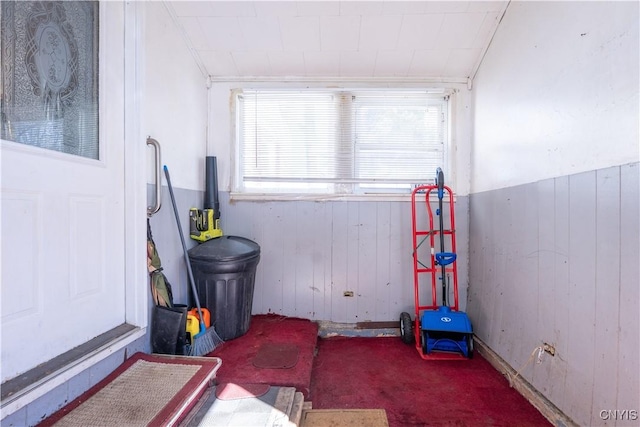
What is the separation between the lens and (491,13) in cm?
200

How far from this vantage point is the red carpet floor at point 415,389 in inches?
61.4

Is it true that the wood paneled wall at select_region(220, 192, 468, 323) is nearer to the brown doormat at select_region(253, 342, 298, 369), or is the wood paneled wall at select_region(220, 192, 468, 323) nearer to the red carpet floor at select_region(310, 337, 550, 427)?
the red carpet floor at select_region(310, 337, 550, 427)

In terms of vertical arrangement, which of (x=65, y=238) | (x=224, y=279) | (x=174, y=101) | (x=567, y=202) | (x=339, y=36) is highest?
(x=339, y=36)

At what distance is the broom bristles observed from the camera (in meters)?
1.83

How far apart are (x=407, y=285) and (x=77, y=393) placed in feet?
7.35

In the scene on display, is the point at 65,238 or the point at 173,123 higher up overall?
the point at 173,123

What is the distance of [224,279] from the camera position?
203cm

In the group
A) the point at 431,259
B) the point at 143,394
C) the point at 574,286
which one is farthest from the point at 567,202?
the point at 143,394

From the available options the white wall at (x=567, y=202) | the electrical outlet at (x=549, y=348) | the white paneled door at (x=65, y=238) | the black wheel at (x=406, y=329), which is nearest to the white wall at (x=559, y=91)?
the white wall at (x=567, y=202)

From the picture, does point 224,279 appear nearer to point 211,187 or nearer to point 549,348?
point 211,187

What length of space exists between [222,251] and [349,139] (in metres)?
1.46

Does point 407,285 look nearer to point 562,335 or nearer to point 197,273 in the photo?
point 562,335

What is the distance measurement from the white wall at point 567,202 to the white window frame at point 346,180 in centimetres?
43

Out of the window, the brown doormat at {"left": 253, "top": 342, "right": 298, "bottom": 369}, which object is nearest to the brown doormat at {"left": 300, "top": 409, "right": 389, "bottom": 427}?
the brown doormat at {"left": 253, "top": 342, "right": 298, "bottom": 369}
